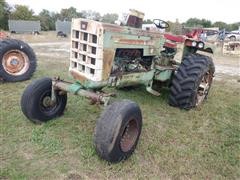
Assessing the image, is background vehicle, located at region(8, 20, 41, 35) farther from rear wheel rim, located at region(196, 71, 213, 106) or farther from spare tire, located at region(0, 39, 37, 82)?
rear wheel rim, located at region(196, 71, 213, 106)

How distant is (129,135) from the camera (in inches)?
152

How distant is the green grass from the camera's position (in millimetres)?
3508

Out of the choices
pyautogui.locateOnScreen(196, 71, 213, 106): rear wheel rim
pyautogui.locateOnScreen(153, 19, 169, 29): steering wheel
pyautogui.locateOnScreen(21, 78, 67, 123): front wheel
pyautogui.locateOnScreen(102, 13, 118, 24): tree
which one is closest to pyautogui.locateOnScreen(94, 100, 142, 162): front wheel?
pyautogui.locateOnScreen(21, 78, 67, 123): front wheel

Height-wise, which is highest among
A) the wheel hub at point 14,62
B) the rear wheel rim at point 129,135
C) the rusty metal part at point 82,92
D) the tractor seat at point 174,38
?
the tractor seat at point 174,38

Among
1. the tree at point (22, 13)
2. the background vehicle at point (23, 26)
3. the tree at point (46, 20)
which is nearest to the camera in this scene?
the background vehicle at point (23, 26)

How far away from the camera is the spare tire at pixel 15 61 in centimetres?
698

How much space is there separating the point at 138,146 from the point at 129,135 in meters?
0.34

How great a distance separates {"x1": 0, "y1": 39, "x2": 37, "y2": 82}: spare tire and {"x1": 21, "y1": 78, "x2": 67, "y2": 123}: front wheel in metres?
2.81

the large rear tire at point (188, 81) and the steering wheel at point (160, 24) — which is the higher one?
the steering wheel at point (160, 24)

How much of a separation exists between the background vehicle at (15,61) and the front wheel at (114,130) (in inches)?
168

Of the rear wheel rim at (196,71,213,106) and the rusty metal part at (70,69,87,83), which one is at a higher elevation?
the rusty metal part at (70,69,87,83)

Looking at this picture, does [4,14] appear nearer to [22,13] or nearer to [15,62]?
[22,13]

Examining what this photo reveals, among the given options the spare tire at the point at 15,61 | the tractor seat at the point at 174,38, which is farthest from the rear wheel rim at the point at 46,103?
the spare tire at the point at 15,61

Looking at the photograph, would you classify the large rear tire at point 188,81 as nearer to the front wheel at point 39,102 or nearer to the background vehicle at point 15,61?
the front wheel at point 39,102
